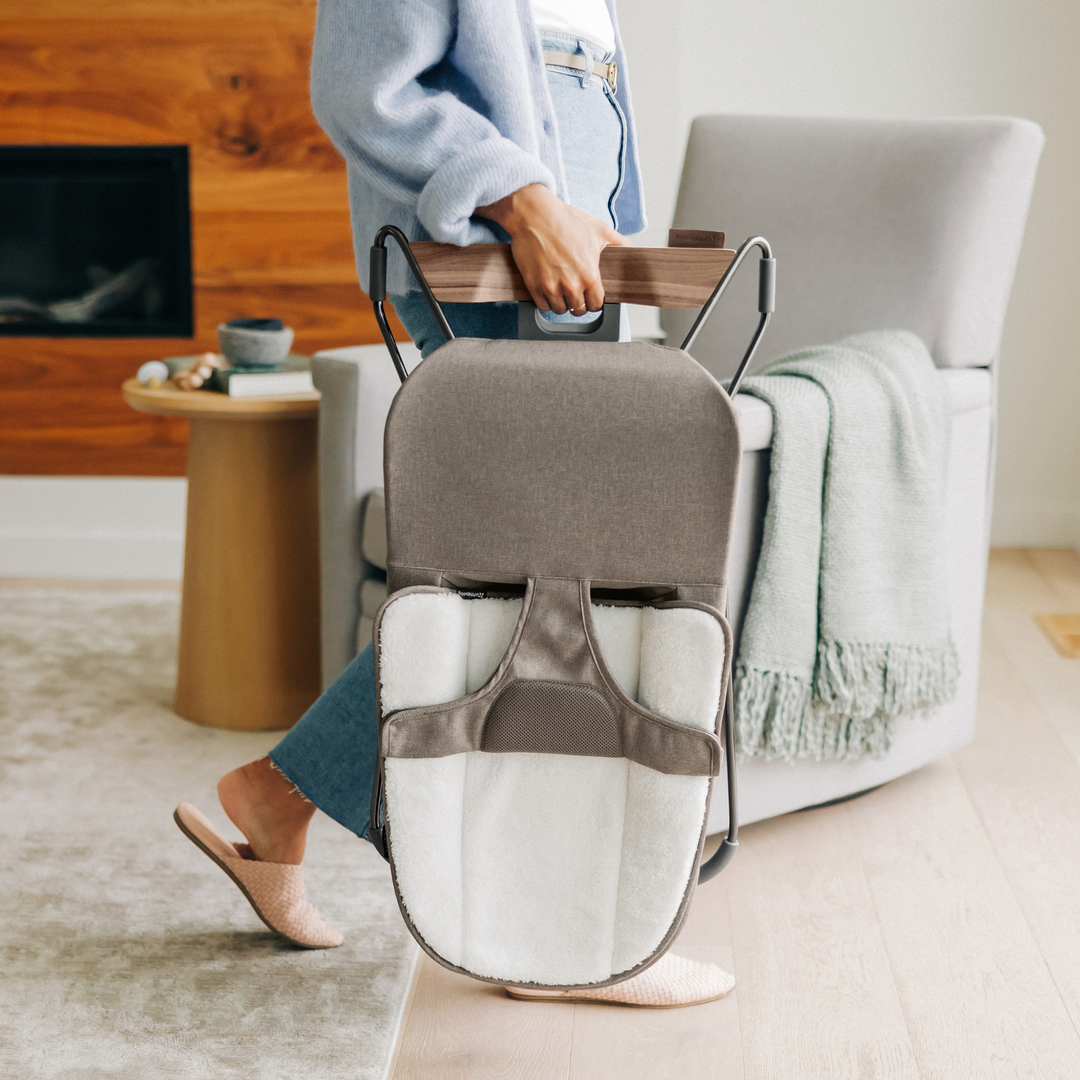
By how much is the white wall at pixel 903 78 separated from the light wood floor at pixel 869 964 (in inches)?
61.7

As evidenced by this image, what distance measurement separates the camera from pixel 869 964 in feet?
3.92

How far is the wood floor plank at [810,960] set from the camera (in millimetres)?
1051

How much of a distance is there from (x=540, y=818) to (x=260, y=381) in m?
1.04

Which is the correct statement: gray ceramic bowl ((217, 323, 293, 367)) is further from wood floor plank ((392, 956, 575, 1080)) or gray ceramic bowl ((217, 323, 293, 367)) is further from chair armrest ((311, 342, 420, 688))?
wood floor plank ((392, 956, 575, 1080))

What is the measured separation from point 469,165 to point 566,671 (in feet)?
1.21

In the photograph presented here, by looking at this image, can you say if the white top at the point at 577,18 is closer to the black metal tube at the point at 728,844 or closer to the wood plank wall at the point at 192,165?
the black metal tube at the point at 728,844

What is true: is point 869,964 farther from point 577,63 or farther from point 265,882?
point 577,63

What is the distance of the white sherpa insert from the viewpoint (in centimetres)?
88

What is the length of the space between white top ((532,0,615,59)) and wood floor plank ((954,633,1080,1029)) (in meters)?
0.98

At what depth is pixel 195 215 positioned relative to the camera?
2.65 metres

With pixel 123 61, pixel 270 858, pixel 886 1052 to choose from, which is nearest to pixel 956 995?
pixel 886 1052

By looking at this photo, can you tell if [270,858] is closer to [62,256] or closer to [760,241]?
[760,241]

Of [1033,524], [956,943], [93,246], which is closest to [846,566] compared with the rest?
[956,943]

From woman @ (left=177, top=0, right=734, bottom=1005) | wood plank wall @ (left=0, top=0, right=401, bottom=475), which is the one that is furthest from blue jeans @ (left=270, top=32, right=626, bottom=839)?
wood plank wall @ (left=0, top=0, right=401, bottom=475)
